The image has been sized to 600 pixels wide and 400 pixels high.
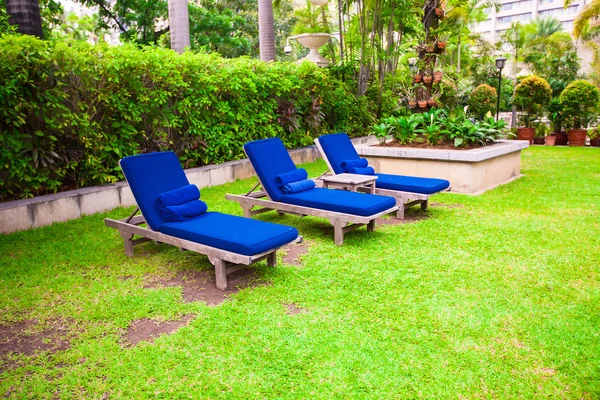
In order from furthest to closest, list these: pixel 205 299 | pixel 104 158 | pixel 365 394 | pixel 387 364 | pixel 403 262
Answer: pixel 104 158 < pixel 403 262 < pixel 205 299 < pixel 387 364 < pixel 365 394

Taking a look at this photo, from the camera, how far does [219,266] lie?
4086 millimetres

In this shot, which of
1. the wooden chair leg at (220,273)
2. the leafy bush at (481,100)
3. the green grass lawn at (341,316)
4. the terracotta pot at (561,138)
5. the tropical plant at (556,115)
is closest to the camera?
the green grass lawn at (341,316)

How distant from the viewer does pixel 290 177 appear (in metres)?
5.98

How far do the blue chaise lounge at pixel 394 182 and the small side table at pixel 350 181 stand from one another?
0.20 metres

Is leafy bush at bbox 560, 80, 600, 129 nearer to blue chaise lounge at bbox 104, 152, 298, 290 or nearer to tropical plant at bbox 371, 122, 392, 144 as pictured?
tropical plant at bbox 371, 122, 392, 144

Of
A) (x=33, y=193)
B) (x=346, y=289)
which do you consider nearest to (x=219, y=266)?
(x=346, y=289)

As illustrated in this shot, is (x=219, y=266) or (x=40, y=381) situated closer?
(x=40, y=381)

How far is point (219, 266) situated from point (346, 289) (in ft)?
3.72

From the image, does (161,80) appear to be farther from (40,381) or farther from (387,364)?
(387,364)

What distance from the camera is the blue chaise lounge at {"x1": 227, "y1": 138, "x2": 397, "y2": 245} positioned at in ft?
17.1

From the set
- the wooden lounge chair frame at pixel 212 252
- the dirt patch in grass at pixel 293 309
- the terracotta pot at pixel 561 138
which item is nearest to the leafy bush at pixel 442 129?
the wooden lounge chair frame at pixel 212 252

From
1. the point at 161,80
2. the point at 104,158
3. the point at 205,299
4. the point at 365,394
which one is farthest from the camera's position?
the point at 161,80

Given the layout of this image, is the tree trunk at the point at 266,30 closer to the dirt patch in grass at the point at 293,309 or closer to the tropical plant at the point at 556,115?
the dirt patch in grass at the point at 293,309

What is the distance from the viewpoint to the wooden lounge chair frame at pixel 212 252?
397 centimetres
